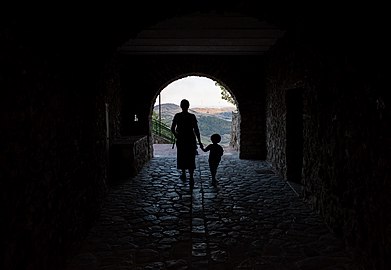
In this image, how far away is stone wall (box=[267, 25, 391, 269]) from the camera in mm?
3033

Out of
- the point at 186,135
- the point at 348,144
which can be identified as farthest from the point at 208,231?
the point at 186,135

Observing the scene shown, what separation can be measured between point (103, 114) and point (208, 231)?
2.69m

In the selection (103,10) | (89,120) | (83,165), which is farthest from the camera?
(89,120)

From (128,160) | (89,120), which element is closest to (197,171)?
(128,160)

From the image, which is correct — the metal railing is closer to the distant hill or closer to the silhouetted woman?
the silhouetted woman

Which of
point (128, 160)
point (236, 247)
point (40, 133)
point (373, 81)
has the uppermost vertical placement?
point (373, 81)

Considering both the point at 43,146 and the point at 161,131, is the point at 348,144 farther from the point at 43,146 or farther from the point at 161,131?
the point at 161,131

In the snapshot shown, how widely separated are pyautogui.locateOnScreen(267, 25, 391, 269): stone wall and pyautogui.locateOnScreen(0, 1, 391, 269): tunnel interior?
0.02 metres

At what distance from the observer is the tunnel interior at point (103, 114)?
2.56 m

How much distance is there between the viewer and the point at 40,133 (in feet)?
9.55

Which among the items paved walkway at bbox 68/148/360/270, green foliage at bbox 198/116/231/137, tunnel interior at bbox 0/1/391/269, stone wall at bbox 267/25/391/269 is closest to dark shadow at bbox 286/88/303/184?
tunnel interior at bbox 0/1/391/269

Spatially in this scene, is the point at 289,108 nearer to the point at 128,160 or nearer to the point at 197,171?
the point at 197,171

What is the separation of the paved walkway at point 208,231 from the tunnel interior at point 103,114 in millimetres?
260

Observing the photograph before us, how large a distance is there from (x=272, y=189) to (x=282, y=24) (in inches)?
126
